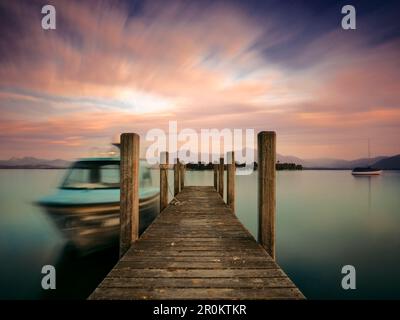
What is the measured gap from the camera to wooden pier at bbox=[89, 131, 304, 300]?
2.61m

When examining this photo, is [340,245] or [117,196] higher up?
[117,196]

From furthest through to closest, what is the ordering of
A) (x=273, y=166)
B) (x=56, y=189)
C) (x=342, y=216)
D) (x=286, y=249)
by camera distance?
(x=342, y=216) < (x=286, y=249) < (x=56, y=189) < (x=273, y=166)

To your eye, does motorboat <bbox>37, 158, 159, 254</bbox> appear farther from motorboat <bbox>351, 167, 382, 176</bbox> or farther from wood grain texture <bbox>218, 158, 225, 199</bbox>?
motorboat <bbox>351, 167, 382, 176</bbox>

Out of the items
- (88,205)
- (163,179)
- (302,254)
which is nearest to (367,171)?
(302,254)

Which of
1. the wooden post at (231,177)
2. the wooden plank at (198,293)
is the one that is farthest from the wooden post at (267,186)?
the wooden post at (231,177)

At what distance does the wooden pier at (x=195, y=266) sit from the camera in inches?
103

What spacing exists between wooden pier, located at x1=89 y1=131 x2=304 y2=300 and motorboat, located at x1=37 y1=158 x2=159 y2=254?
3.96ft

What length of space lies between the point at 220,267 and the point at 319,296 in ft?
18.6

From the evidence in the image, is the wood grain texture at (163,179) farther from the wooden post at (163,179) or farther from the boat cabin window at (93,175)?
the boat cabin window at (93,175)

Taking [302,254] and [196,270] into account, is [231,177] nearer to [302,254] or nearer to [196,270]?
[302,254]
